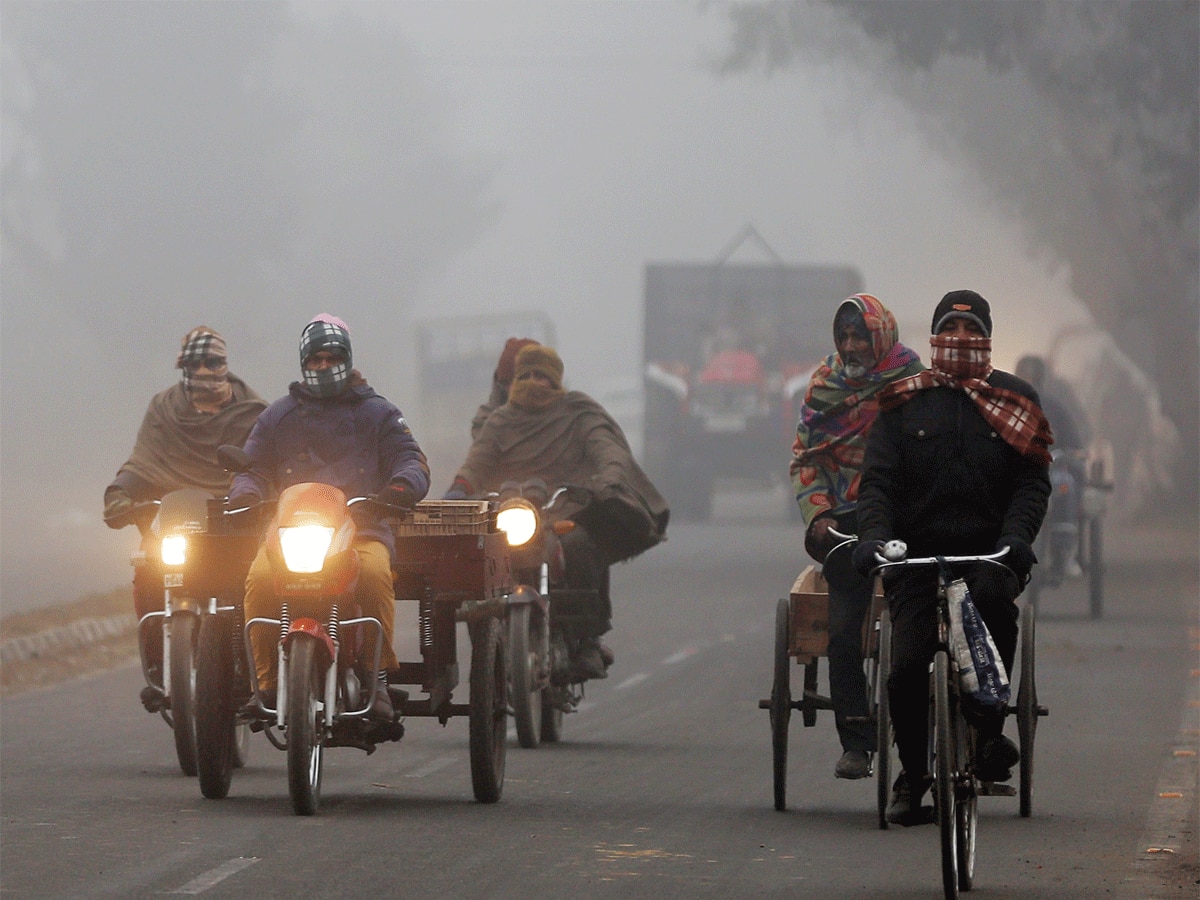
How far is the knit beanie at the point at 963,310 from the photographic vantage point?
822 cm

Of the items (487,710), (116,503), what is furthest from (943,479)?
(116,503)

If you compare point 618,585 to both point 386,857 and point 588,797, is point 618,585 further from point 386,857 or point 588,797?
Result: point 386,857

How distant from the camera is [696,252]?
97000 millimetres

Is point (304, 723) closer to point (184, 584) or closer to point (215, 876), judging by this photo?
point (215, 876)

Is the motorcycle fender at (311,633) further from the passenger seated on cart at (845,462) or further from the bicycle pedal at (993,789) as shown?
the bicycle pedal at (993,789)

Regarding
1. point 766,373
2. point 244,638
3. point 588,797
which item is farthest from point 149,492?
point 766,373

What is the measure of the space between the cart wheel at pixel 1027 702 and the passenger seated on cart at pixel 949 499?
121 centimetres

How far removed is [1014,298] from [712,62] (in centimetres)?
1093

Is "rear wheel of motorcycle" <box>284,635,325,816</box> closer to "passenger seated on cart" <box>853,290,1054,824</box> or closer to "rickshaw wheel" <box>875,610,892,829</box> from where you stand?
"rickshaw wheel" <box>875,610,892,829</box>

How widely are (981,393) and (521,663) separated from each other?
3.70 m

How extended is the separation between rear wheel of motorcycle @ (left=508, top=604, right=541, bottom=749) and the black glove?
3588 mm

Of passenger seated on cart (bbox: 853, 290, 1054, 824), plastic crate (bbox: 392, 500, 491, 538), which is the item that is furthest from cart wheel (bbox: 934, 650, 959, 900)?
plastic crate (bbox: 392, 500, 491, 538)

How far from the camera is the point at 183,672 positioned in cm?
1034

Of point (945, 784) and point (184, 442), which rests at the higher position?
point (184, 442)
